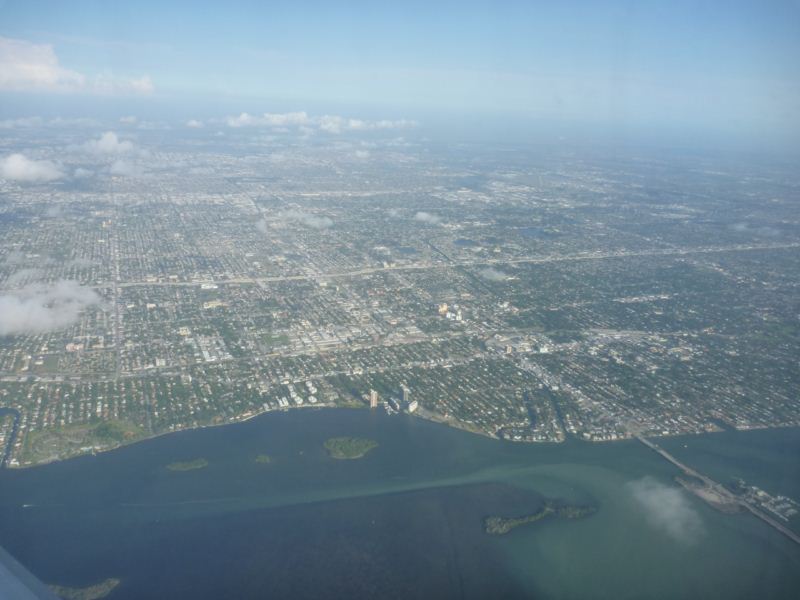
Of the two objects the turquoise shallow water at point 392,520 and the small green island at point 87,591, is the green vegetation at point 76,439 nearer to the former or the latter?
the turquoise shallow water at point 392,520

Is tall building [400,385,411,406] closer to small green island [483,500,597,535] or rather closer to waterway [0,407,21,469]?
small green island [483,500,597,535]

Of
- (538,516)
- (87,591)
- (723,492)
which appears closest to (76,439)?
(87,591)

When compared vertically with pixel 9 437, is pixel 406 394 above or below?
above

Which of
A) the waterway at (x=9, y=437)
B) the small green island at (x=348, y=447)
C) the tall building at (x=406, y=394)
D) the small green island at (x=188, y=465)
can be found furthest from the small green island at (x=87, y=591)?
the tall building at (x=406, y=394)

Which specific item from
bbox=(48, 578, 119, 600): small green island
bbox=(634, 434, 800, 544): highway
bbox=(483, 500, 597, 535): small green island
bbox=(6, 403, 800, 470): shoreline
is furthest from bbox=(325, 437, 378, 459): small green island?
bbox=(634, 434, 800, 544): highway

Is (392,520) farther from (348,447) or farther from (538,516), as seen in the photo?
(538,516)

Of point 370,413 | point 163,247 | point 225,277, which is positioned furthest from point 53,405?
point 163,247
